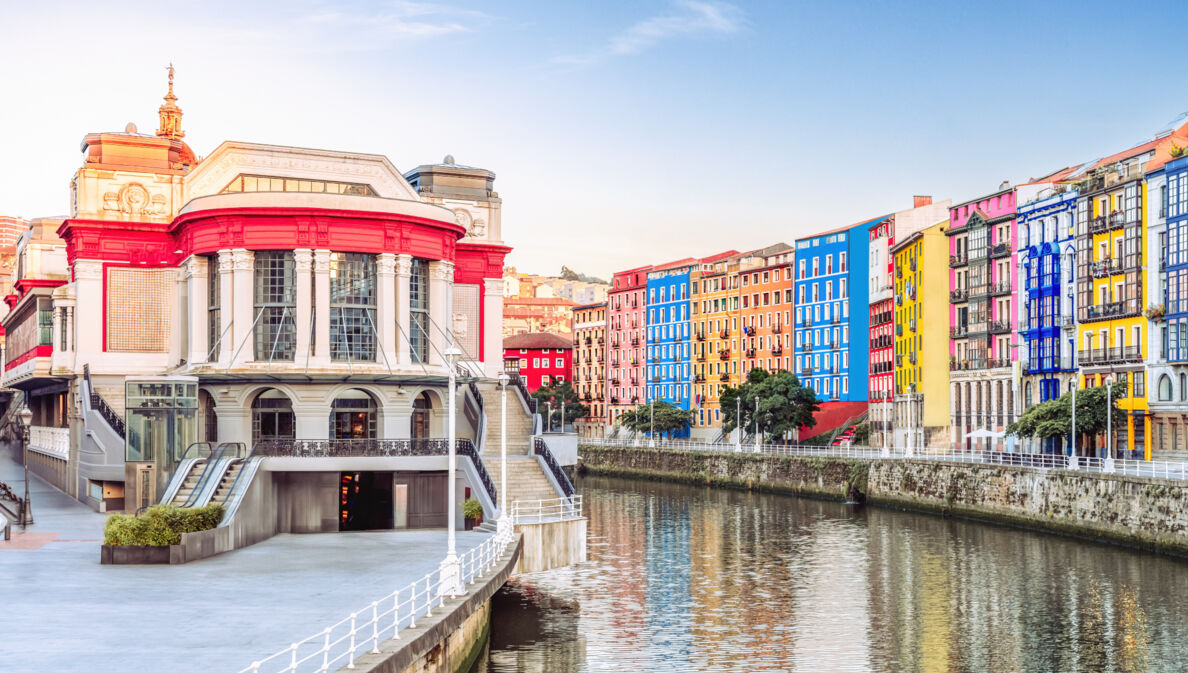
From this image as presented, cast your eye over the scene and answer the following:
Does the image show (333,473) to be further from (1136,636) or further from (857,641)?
(1136,636)

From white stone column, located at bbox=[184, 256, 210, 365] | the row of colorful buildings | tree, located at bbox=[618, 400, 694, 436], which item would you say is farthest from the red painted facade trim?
tree, located at bbox=[618, 400, 694, 436]

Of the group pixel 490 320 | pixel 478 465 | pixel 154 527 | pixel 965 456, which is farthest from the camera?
pixel 965 456

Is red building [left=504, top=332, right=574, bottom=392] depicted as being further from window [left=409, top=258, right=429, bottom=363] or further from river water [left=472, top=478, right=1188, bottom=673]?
window [left=409, top=258, right=429, bottom=363]

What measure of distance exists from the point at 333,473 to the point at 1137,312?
53.7 metres

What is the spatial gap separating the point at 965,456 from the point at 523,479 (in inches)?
1806

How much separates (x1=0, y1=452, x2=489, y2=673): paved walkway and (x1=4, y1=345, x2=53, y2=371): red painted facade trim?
2325 centimetres

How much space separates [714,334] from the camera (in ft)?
530

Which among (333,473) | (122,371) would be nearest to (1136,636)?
(333,473)

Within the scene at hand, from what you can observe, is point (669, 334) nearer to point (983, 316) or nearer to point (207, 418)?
point (983, 316)

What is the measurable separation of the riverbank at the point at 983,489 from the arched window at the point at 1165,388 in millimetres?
12289

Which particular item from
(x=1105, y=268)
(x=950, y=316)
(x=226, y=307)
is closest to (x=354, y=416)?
(x=226, y=307)

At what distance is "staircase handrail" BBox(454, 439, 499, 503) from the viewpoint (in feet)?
165

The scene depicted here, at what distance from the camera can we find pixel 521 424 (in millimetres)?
64438

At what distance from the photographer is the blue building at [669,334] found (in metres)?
166
